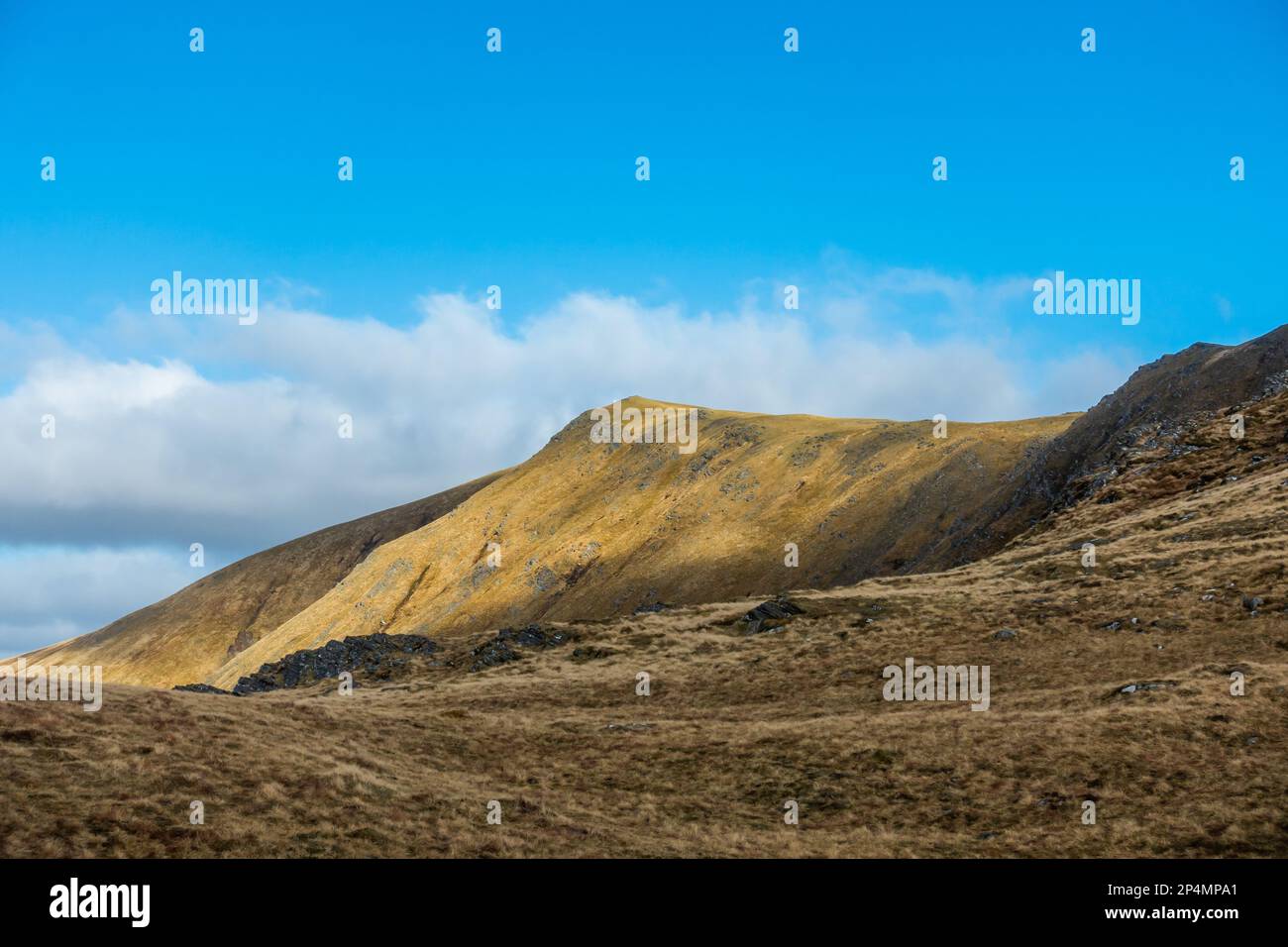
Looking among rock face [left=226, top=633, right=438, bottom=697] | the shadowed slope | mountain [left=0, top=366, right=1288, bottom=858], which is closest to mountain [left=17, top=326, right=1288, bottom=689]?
the shadowed slope

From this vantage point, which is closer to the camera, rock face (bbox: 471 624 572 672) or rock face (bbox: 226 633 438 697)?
rock face (bbox: 471 624 572 672)

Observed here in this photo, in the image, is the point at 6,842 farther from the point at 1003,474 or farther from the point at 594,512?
the point at 594,512

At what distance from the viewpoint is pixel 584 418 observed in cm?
16538

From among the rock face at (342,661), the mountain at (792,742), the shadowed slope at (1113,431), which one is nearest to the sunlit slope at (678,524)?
the shadowed slope at (1113,431)

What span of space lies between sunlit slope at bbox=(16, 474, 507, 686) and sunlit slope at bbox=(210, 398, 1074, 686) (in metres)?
39.3

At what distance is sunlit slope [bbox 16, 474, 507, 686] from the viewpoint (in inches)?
6786

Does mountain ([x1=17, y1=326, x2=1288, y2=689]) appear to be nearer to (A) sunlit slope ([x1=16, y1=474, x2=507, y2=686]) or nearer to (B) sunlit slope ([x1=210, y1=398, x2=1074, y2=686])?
(B) sunlit slope ([x1=210, y1=398, x2=1074, y2=686])

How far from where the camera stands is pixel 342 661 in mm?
59531

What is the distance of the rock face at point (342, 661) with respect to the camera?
57.5 m

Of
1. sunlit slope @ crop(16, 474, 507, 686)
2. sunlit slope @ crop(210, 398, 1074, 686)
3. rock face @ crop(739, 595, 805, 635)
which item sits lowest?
sunlit slope @ crop(16, 474, 507, 686)

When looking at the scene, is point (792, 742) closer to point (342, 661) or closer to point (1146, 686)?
point (1146, 686)

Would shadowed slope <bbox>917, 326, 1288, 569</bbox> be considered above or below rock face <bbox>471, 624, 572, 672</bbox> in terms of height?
above

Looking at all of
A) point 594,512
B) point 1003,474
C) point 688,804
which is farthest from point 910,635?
point 594,512

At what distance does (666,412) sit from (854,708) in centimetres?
11793
